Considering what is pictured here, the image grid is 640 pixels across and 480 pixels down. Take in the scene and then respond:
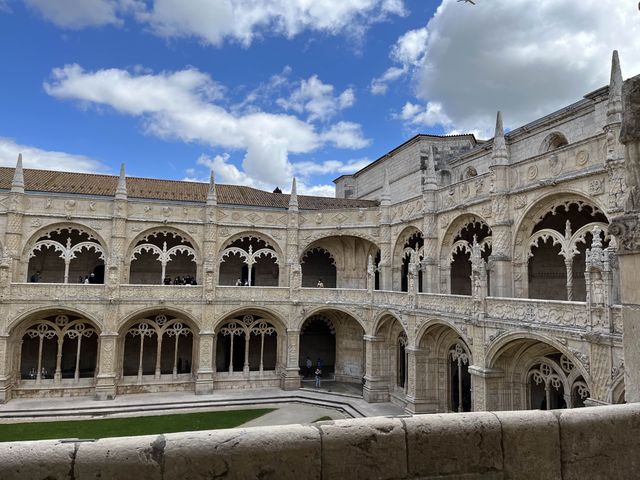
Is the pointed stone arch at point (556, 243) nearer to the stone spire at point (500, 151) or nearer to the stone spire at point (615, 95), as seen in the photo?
the stone spire at point (500, 151)

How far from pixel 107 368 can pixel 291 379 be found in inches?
382

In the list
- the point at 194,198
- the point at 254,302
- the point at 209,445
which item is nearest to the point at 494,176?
the point at 254,302

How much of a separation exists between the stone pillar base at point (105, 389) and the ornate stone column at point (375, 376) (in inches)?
510

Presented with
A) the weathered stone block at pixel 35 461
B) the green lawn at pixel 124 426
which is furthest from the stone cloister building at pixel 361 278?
the weathered stone block at pixel 35 461

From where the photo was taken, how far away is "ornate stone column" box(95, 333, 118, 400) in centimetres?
2284

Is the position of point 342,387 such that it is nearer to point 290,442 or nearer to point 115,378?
point 115,378

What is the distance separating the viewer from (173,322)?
25500 millimetres

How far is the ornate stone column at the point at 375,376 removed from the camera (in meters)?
22.8

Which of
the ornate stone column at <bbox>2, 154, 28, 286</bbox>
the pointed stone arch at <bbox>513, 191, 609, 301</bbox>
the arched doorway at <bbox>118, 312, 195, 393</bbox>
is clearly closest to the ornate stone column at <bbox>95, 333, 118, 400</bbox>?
the arched doorway at <bbox>118, 312, 195, 393</bbox>

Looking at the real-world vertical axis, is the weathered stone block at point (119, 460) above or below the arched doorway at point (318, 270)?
below

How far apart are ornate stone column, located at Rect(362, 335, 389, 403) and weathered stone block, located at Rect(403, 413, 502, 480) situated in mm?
21025

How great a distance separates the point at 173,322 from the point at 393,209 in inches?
550

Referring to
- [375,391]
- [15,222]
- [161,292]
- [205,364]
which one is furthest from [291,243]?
[15,222]

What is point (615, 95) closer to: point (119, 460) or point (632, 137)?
point (632, 137)
